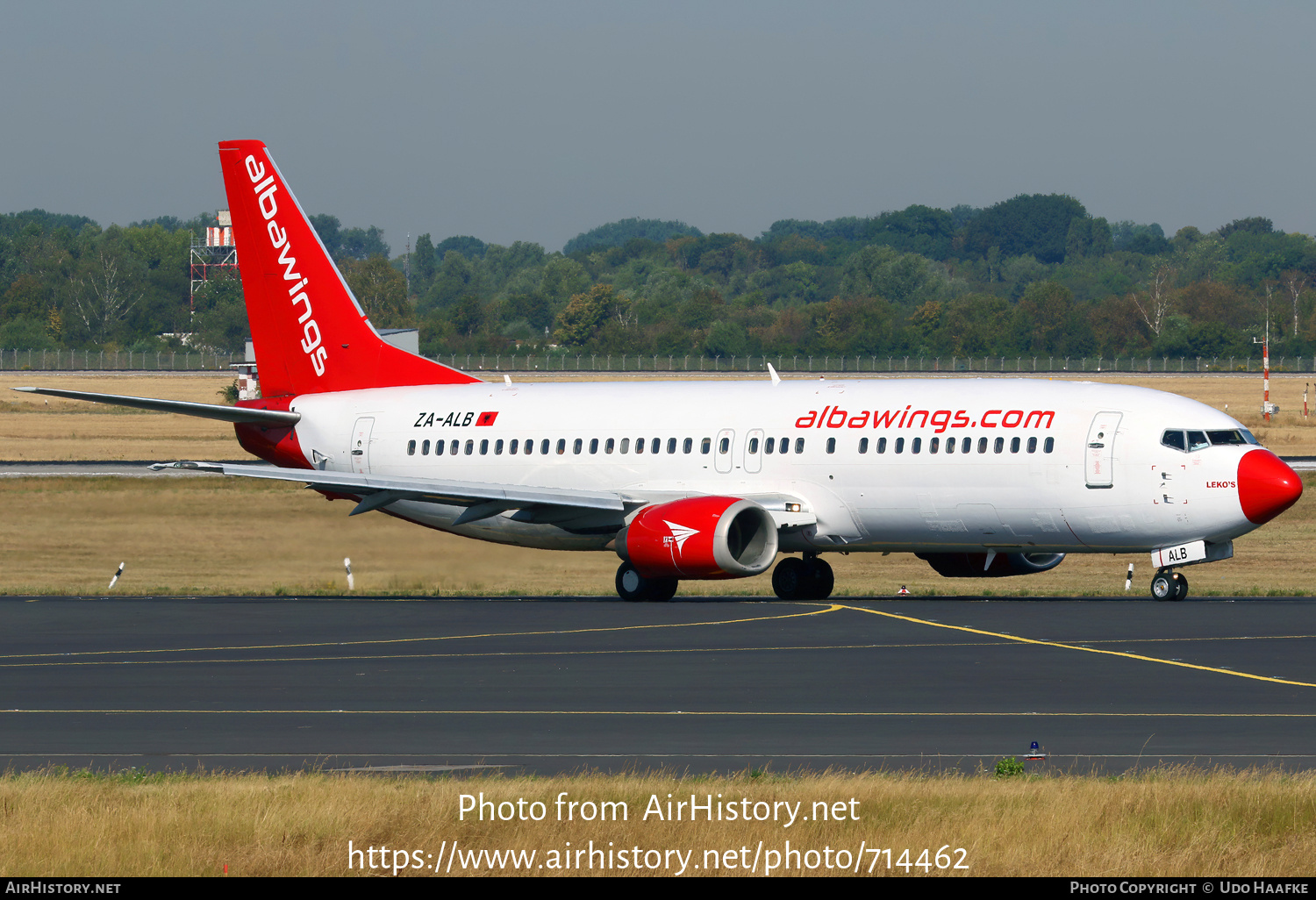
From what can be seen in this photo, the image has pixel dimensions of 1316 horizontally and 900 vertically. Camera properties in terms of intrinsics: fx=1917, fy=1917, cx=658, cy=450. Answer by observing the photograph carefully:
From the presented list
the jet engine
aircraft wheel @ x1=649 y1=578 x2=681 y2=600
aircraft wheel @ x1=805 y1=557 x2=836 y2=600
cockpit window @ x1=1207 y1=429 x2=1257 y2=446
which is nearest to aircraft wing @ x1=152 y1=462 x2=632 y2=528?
aircraft wheel @ x1=649 y1=578 x2=681 y2=600

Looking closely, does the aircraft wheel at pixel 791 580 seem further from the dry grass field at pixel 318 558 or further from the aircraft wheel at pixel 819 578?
the dry grass field at pixel 318 558

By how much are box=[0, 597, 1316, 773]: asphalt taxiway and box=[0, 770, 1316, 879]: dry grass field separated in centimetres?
224

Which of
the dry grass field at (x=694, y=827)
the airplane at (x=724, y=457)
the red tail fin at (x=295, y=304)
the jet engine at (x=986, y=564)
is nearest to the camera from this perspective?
the dry grass field at (x=694, y=827)

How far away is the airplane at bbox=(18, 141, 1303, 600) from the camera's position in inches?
1471

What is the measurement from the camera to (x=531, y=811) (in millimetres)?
15312

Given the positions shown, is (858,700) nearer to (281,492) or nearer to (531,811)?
A: (531,811)

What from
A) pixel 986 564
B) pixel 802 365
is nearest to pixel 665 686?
pixel 986 564

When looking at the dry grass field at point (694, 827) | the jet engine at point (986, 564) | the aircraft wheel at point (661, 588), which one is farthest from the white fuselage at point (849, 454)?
the dry grass field at point (694, 827)

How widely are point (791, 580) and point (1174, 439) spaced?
9165 mm

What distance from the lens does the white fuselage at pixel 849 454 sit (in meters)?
37.3

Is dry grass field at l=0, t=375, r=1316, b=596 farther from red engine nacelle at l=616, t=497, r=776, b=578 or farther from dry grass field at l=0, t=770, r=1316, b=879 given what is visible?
dry grass field at l=0, t=770, r=1316, b=879

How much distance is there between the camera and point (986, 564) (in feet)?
135

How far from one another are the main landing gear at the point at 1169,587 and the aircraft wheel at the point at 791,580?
7.66 meters
